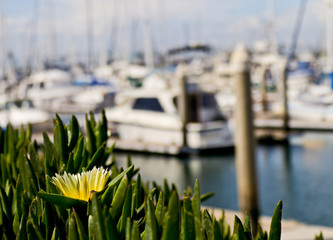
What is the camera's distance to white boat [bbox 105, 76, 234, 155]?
49.7ft

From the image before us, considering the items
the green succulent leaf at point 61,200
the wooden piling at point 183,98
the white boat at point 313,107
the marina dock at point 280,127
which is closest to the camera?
the green succulent leaf at point 61,200

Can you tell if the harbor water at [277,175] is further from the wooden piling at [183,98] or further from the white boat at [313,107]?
the white boat at [313,107]

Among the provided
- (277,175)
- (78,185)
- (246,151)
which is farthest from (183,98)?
(78,185)

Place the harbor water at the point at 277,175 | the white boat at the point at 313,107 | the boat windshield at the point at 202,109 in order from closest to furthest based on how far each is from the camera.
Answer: the harbor water at the point at 277,175 < the boat windshield at the point at 202,109 < the white boat at the point at 313,107

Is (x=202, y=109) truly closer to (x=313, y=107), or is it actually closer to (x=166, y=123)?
(x=166, y=123)

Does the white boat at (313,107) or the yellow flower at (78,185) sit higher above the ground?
the yellow flower at (78,185)

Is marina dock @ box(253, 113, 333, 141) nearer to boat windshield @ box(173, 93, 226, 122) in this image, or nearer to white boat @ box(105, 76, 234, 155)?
boat windshield @ box(173, 93, 226, 122)

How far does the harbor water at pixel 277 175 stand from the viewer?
1075cm

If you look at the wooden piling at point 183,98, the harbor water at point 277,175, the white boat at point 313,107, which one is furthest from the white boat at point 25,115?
the white boat at point 313,107

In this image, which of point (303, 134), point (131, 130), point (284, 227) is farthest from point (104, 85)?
point (284, 227)

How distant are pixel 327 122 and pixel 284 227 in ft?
44.9

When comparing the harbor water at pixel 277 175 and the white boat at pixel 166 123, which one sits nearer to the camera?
the harbor water at pixel 277 175

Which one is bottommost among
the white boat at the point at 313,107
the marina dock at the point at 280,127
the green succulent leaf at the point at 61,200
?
the marina dock at the point at 280,127

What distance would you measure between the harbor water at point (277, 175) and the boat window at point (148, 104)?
164 centimetres
